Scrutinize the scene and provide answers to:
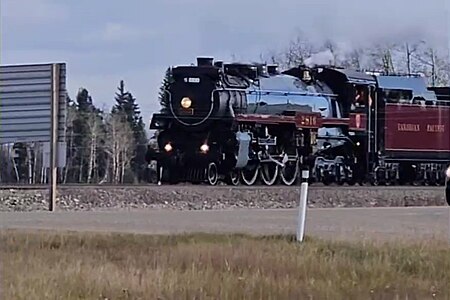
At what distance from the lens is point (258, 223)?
1914 centimetres

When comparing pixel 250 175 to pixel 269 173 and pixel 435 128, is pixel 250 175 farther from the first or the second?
pixel 435 128

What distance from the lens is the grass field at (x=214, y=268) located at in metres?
9.38

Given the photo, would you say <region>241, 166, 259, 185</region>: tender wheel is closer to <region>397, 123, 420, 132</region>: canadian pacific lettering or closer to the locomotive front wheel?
the locomotive front wheel

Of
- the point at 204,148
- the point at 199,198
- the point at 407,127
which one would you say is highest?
the point at 407,127

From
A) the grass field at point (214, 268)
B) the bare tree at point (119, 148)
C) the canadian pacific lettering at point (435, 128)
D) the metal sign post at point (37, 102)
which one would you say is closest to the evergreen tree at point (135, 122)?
the bare tree at point (119, 148)

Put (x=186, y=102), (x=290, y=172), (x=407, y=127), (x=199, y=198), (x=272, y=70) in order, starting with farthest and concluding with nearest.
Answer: (x=407, y=127)
(x=272, y=70)
(x=186, y=102)
(x=290, y=172)
(x=199, y=198)

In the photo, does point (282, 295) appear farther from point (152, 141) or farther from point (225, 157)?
point (152, 141)

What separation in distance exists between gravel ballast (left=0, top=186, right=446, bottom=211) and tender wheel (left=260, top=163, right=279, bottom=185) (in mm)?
5030

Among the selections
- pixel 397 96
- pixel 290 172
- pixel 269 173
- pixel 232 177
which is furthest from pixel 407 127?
pixel 232 177

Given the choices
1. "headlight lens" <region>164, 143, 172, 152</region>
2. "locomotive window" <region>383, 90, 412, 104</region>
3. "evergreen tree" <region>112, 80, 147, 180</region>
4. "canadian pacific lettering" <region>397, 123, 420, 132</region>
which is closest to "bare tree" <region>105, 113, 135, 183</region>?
"evergreen tree" <region>112, 80, 147, 180</region>

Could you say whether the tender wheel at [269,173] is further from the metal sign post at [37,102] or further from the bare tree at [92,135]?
the bare tree at [92,135]

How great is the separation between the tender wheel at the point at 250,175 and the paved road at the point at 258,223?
42.0 ft

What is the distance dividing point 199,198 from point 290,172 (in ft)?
32.8

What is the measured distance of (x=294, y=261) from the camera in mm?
11297
